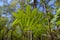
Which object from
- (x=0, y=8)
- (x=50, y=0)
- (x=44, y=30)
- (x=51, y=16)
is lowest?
(x=44, y=30)

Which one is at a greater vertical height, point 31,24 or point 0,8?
point 0,8

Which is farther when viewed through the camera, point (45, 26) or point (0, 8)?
point (0, 8)

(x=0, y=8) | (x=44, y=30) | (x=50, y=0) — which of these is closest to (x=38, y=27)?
(x=44, y=30)

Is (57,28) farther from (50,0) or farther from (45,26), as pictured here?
(50,0)

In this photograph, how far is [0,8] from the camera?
6055 mm

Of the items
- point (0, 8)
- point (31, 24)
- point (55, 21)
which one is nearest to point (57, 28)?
point (55, 21)

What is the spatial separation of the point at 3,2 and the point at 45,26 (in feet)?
18.0

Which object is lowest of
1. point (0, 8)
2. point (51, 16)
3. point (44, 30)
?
point (44, 30)

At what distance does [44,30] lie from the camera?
3.53ft

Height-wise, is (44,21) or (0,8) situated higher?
(0,8)

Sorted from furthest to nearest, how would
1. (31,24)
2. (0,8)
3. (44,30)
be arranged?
1. (0,8)
2. (44,30)
3. (31,24)

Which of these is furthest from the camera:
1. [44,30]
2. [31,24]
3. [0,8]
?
[0,8]

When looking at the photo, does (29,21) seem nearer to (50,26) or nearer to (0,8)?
(50,26)

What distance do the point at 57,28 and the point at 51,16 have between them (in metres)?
0.10
